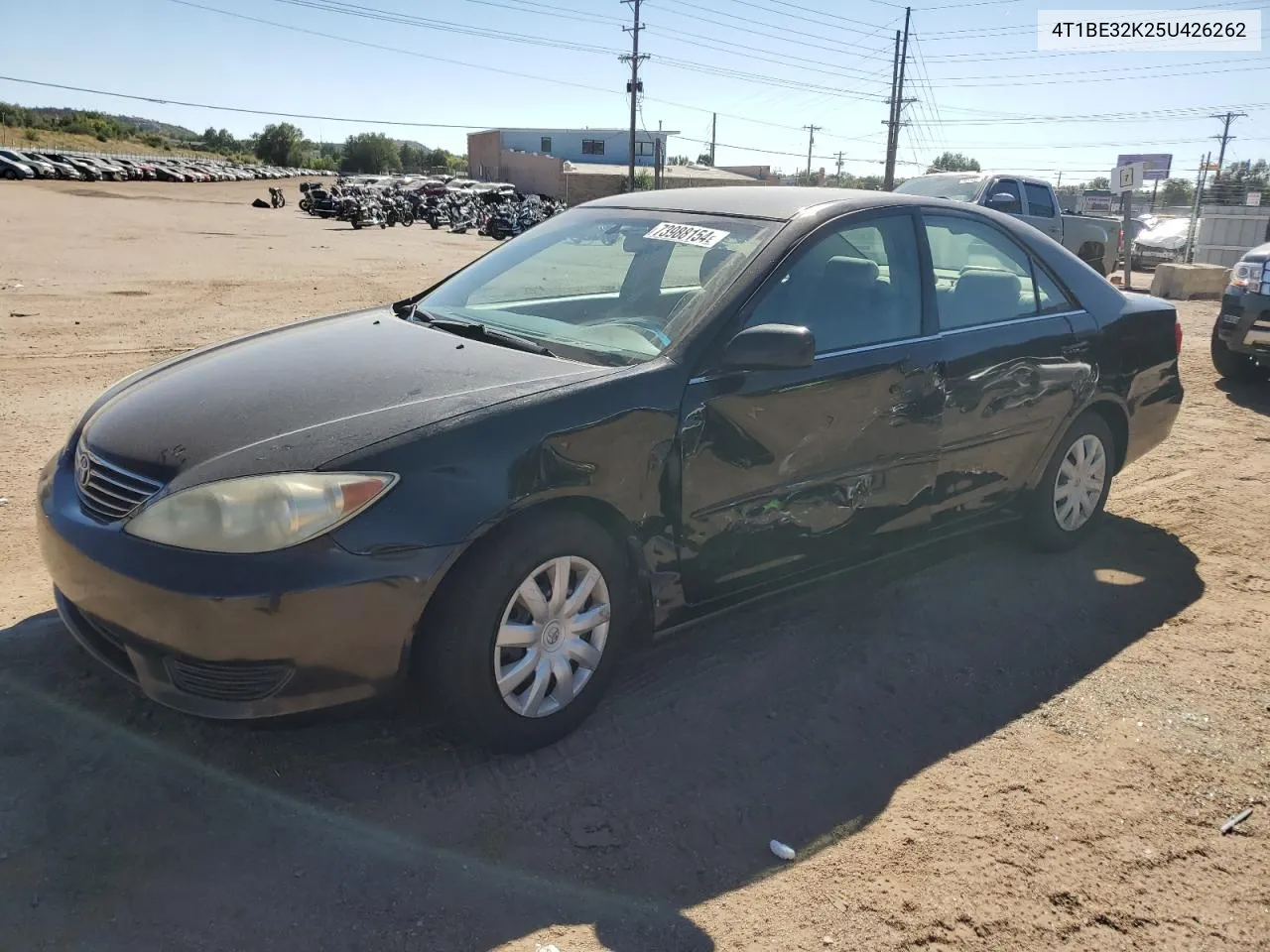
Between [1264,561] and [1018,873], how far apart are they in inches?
126

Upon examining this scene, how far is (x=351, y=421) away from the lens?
271 cm

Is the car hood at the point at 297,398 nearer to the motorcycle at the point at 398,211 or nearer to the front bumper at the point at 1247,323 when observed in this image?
the front bumper at the point at 1247,323

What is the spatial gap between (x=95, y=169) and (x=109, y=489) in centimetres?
5827

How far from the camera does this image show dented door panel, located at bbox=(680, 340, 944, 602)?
3170 mm

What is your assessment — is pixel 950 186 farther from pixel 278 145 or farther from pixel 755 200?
pixel 278 145

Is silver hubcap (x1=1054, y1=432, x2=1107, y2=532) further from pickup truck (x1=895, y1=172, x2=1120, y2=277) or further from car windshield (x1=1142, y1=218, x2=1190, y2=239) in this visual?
car windshield (x1=1142, y1=218, x2=1190, y2=239)

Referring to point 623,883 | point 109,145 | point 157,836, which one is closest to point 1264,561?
point 623,883

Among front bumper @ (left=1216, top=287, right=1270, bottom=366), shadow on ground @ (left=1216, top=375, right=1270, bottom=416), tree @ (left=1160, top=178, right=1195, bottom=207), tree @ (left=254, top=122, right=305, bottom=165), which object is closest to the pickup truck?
shadow on ground @ (left=1216, top=375, right=1270, bottom=416)

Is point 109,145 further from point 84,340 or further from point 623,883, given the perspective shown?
point 623,883

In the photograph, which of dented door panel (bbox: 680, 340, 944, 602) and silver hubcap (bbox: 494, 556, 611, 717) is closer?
silver hubcap (bbox: 494, 556, 611, 717)

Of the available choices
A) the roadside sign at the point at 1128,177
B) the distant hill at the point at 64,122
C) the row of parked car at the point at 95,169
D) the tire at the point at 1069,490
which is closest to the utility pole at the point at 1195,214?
the roadside sign at the point at 1128,177

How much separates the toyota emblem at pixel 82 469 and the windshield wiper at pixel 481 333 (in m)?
1.27

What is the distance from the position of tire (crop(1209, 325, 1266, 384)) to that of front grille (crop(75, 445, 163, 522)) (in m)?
9.42

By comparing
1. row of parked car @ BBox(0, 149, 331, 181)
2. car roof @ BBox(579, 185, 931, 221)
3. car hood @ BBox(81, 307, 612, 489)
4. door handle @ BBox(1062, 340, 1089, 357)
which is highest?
row of parked car @ BBox(0, 149, 331, 181)
